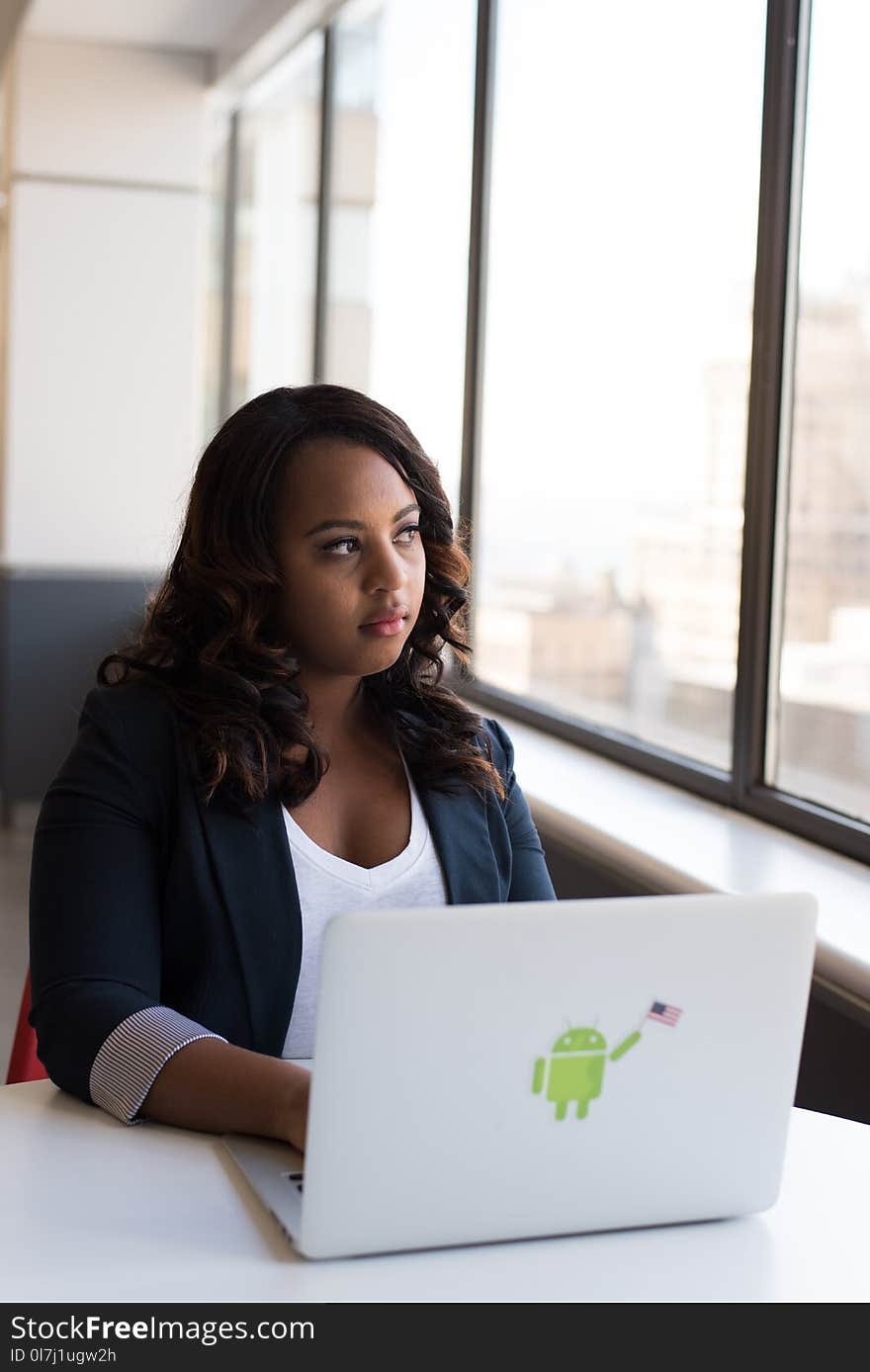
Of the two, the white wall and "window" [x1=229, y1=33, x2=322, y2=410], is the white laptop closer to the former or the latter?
"window" [x1=229, y1=33, x2=322, y2=410]

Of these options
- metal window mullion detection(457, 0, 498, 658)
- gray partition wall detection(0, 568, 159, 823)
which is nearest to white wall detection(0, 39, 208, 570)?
gray partition wall detection(0, 568, 159, 823)

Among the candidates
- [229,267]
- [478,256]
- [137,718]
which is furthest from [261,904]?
[229,267]

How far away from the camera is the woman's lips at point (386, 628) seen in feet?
5.38

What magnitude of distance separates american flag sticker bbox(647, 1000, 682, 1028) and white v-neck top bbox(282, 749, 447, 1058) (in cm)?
54

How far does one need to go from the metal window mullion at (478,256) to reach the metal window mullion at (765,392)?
1541 mm

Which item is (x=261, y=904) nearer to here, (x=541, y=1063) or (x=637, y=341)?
(x=541, y=1063)

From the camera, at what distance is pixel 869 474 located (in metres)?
2.62

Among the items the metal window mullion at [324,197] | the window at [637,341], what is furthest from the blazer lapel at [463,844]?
the metal window mullion at [324,197]

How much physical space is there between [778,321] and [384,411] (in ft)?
4.07

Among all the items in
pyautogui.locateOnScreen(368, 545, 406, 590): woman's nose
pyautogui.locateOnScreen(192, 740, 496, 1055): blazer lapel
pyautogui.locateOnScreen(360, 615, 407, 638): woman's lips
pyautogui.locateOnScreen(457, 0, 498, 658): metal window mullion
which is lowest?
pyautogui.locateOnScreen(192, 740, 496, 1055): blazer lapel

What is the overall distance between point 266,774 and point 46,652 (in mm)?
4412

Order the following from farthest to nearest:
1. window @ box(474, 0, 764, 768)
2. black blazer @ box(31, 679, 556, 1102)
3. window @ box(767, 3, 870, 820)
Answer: window @ box(474, 0, 764, 768), window @ box(767, 3, 870, 820), black blazer @ box(31, 679, 556, 1102)

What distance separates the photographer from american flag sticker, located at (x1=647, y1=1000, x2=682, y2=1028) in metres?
1.08

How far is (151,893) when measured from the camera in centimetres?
153
